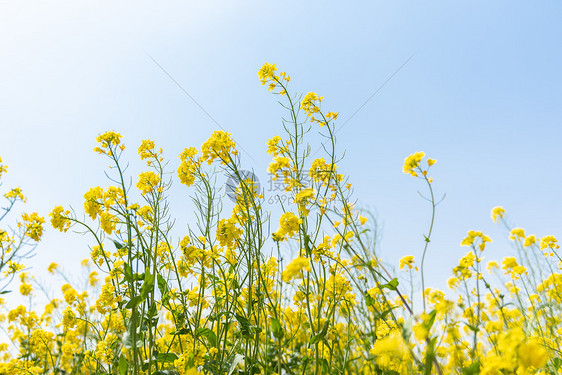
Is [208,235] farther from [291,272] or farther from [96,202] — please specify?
[291,272]

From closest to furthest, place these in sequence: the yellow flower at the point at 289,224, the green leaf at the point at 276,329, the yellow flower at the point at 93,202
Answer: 1. the green leaf at the point at 276,329
2. the yellow flower at the point at 289,224
3. the yellow flower at the point at 93,202

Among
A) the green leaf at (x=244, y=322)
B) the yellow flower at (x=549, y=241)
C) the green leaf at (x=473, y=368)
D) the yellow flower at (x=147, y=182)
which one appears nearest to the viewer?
the green leaf at (x=473, y=368)

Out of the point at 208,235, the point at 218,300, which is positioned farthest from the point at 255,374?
the point at 208,235

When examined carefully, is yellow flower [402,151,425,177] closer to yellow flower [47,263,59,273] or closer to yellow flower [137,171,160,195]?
yellow flower [137,171,160,195]

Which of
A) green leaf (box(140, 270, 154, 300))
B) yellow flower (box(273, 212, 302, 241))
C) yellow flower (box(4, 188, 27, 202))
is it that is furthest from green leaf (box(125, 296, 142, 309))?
yellow flower (box(4, 188, 27, 202))

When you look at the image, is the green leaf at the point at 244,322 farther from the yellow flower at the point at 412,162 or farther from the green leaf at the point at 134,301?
the yellow flower at the point at 412,162

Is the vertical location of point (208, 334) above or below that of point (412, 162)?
below

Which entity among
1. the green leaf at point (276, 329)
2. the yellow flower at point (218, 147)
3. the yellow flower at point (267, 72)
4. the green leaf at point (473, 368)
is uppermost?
the yellow flower at point (267, 72)

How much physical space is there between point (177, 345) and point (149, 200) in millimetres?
978

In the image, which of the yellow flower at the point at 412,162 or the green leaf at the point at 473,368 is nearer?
the green leaf at the point at 473,368

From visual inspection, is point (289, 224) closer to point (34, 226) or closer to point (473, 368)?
point (473, 368)

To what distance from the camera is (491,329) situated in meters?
2.91

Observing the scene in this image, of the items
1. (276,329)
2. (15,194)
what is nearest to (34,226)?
(15,194)

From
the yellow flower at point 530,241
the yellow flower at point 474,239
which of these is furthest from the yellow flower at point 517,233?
the yellow flower at point 474,239
